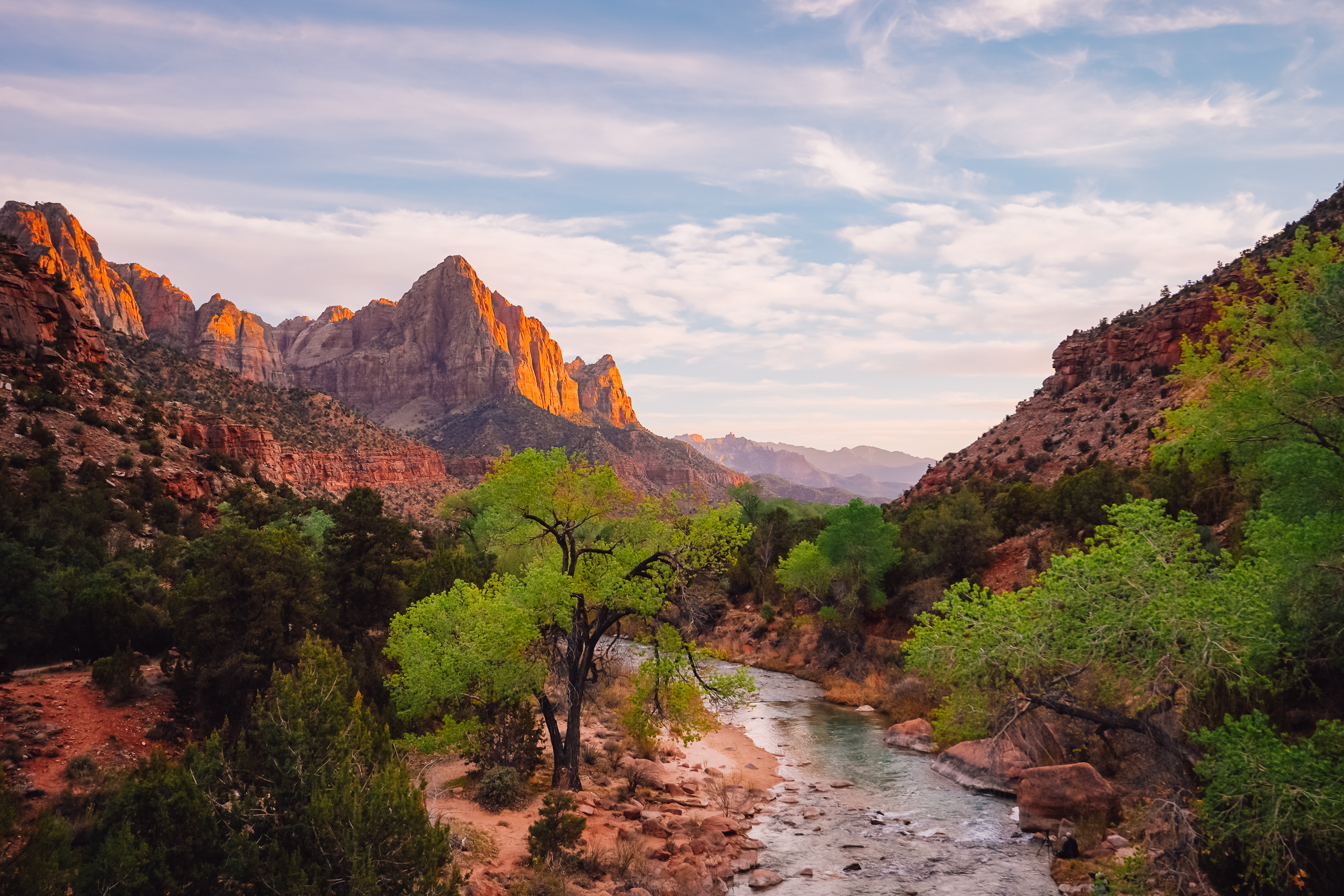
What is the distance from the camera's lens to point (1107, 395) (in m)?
58.1

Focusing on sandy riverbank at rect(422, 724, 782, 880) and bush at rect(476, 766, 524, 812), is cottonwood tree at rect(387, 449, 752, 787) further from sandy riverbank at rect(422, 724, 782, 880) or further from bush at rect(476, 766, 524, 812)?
sandy riverbank at rect(422, 724, 782, 880)

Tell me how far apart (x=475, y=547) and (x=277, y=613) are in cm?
2926

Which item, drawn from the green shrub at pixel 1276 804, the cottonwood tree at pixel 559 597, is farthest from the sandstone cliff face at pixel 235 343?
the green shrub at pixel 1276 804

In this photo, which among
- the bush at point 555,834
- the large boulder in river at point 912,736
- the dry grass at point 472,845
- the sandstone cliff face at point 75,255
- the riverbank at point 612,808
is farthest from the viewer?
the sandstone cliff face at point 75,255

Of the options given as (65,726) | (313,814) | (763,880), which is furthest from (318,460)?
(313,814)

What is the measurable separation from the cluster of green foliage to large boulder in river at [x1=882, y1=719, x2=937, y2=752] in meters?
17.7

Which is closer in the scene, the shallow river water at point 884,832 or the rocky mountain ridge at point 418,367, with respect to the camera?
the shallow river water at point 884,832

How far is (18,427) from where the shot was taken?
113ft

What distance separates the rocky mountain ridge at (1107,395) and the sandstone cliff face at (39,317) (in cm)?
6315

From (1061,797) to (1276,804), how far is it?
8.20 meters

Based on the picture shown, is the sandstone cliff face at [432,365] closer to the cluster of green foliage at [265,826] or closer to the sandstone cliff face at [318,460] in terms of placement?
the sandstone cliff face at [318,460]

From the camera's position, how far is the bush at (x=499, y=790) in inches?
645

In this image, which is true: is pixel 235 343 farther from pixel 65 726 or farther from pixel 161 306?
pixel 65 726

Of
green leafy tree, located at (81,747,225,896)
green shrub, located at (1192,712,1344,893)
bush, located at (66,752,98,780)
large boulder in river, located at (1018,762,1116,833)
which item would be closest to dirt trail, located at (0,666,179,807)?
bush, located at (66,752,98,780)
